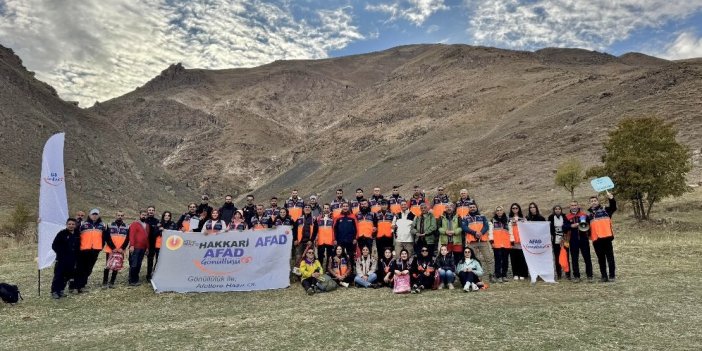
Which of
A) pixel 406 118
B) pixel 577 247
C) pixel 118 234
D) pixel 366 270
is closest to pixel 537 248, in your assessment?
pixel 577 247

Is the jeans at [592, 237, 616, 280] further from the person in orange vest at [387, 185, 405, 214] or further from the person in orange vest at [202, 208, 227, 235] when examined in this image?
the person in orange vest at [202, 208, 227, 235]

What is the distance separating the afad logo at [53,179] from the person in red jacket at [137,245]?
2324mm

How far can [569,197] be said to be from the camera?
39.1 metres

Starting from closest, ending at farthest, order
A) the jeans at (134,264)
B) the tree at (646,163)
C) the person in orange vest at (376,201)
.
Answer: the jeans at (134,264), the person in orange vest at (376,201), the tree at (646,163)

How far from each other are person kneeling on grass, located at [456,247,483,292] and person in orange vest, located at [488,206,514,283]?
1.05m

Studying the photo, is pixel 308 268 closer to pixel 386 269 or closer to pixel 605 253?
pixel 386 269

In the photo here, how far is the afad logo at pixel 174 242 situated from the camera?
47.3 feet

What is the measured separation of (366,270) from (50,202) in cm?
903

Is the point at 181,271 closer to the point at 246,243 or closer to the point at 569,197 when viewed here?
the point at 246,243

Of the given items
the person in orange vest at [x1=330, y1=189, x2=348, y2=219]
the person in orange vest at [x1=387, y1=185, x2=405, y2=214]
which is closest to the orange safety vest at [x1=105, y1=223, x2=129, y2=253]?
the person in orange vest at [x1=330, y1=189, x2=348, y2=219]

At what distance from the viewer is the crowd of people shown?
527 inches

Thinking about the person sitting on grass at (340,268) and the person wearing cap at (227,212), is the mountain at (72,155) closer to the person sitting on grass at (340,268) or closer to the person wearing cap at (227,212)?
the person wearing cap at (227,212)

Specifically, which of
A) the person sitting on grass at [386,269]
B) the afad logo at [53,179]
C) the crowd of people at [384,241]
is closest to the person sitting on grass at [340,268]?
the crowd of people at [384,241]

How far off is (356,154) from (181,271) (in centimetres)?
7752
